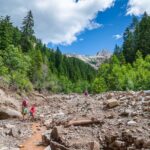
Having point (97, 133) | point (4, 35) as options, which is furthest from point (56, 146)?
point (4, 35)

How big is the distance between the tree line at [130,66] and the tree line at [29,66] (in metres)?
20.1

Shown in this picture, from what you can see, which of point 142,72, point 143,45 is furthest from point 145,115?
point 143,45

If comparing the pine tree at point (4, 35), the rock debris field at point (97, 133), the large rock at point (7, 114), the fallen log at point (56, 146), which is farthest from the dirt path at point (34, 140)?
the pine tree at point (4, 35)

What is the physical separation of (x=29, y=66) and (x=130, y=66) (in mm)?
27890

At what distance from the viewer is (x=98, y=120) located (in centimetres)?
2314

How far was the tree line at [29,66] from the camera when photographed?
61406mm

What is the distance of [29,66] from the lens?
9200cm

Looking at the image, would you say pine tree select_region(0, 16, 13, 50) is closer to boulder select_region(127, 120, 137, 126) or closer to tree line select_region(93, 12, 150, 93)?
tree line select_region(93, 12, 150, 93)

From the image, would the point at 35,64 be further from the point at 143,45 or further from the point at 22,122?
→ the point at 22,122

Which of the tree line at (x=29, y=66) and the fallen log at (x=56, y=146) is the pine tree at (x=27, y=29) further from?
the fallen log at (x=56, y=146)

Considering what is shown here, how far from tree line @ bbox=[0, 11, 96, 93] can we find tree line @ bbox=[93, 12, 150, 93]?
2014 cm

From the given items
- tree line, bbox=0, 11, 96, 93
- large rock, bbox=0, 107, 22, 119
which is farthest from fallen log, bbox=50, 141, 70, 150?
tree line, bbox=0, 11, 96, 93

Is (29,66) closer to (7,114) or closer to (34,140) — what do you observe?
(7,114)

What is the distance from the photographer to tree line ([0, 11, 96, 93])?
61.4 m
